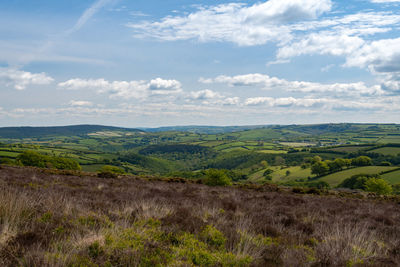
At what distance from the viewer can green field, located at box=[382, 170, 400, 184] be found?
307 feet

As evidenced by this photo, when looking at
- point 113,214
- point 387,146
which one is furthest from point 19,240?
point 387,146

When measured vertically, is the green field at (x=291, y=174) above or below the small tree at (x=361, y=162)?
below

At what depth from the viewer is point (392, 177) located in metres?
97.4

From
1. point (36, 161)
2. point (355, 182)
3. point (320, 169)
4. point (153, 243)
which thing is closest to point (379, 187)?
point (355, 182)

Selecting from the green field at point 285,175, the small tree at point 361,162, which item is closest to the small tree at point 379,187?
the green field at point 285,175

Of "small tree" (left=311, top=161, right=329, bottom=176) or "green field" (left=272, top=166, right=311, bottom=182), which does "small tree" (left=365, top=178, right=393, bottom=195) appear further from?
"green field" (left=272, top=166, right=311, bottom=182)

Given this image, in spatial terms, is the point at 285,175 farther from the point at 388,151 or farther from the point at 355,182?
the point at 388,151

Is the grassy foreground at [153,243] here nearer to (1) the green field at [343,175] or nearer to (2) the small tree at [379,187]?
(2) the small tree at [379,187]

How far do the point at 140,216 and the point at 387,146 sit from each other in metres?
227

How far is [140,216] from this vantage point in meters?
7.81

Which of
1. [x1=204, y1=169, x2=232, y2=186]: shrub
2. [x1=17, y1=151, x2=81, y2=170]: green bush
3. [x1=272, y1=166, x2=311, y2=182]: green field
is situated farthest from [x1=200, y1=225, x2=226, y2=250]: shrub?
[x1=272, y1=166, x2=311, y2=182]: green field

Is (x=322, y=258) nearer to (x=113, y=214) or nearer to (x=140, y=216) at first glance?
(x=140, y=216)

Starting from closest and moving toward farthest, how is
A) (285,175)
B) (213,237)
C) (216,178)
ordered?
(213,237) → (216,178) → (285,175)

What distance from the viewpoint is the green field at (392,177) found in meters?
93.5
